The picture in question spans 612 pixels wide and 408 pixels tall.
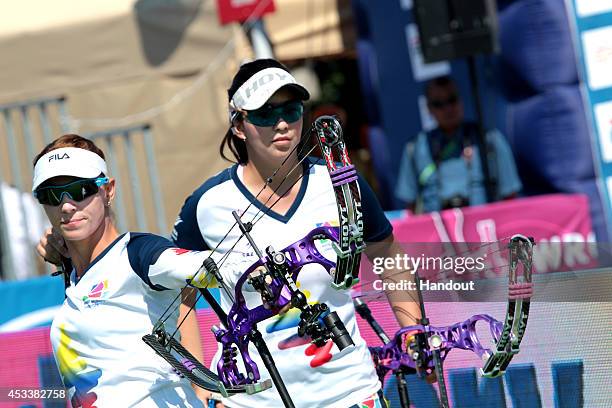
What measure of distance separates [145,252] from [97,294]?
246 millimetres

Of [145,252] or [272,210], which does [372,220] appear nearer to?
[272,210]

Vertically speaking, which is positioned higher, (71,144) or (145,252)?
(71,144)

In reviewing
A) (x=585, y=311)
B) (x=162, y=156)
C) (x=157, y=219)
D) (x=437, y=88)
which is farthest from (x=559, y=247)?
(x=162, y=156)

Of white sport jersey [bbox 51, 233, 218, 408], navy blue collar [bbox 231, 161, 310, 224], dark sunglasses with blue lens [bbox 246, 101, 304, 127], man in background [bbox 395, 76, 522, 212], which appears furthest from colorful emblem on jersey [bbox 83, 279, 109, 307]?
man in background [bbox 395, 76, 522, 212]

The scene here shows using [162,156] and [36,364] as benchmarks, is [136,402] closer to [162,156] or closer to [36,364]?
[36,364]

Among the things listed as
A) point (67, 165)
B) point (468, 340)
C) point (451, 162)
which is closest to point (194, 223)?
point (67, 165)

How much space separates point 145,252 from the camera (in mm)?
3604

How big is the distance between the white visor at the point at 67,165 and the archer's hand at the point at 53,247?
0.32m

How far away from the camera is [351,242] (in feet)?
10.8

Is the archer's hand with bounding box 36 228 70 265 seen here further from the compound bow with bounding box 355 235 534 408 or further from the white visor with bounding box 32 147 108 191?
the compound bow with bounding box 355 235 534 408

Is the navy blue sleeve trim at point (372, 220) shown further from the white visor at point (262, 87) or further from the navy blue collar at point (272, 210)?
the white visor at point (262, 87)

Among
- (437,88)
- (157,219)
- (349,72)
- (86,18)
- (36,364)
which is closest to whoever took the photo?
(36,364)

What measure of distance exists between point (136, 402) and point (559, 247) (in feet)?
5.12

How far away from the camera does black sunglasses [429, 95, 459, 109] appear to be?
29.7ft
